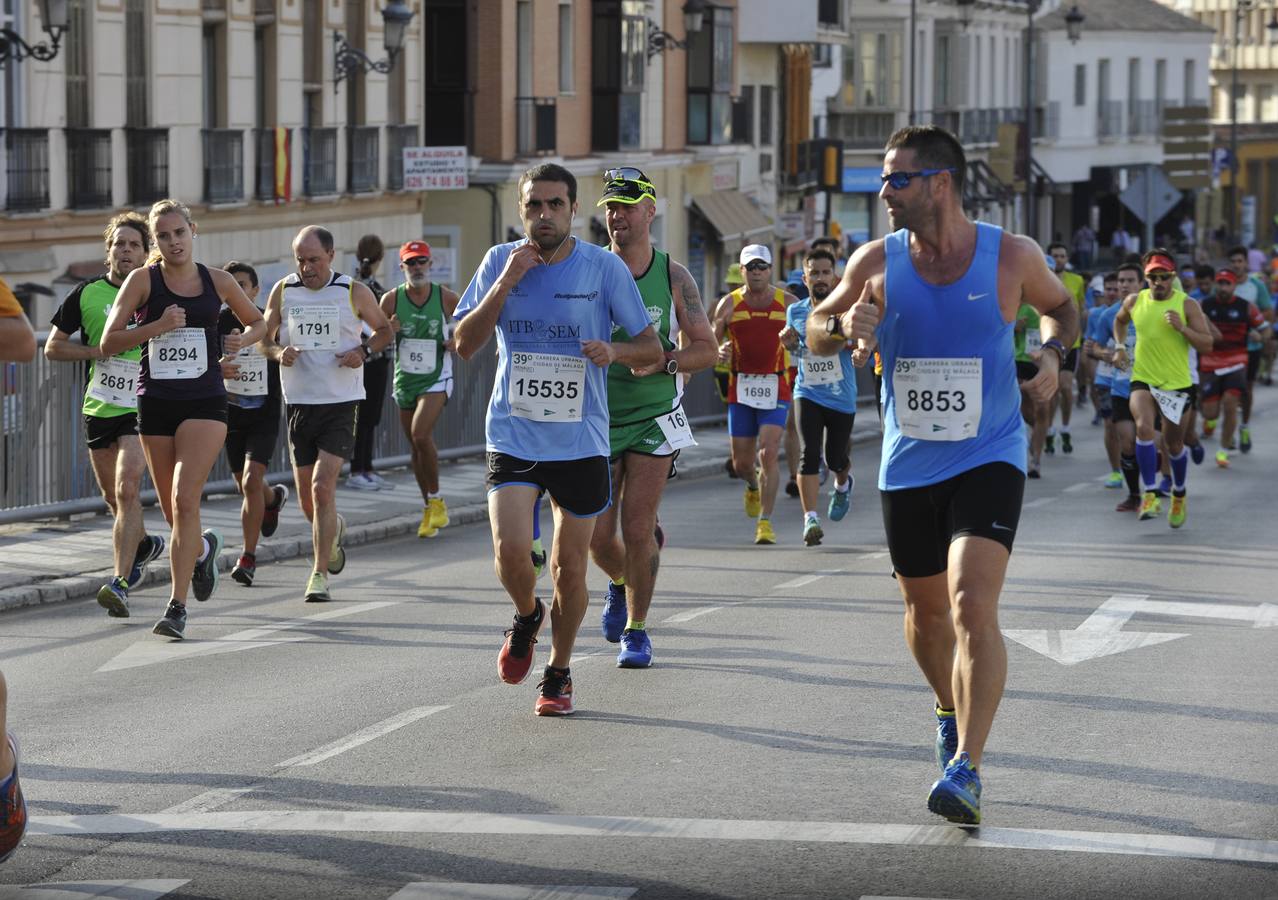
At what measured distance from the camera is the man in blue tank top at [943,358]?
293 inches

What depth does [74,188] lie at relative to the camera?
84.6 feet

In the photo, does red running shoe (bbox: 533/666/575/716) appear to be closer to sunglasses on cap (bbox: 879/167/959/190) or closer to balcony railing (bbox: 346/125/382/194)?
sunglasses on cap (bbox: 879/167/959/190)

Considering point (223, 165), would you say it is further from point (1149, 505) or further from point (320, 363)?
point (320, 363)

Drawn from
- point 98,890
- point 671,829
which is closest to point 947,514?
point 671,829

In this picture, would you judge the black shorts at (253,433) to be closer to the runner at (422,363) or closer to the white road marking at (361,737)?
the runner at (422,363)

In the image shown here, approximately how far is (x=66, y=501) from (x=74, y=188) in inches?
381

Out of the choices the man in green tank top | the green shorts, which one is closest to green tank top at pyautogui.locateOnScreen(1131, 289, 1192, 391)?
the man in green tank top

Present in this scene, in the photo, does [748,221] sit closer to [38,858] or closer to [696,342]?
[696,342]

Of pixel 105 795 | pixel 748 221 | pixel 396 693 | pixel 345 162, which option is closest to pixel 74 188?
pixel 345 162

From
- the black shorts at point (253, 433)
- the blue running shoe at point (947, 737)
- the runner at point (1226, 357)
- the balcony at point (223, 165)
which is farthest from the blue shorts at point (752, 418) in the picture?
the balcony at point (223, 165)

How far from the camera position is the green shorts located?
406 inches

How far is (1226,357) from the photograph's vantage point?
2464 centimetres

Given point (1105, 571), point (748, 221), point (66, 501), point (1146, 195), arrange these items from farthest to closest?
point (748, 221), point (1146, 195), point (66, 501), point (1105, 571)

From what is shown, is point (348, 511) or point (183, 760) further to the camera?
point (348, 511)
